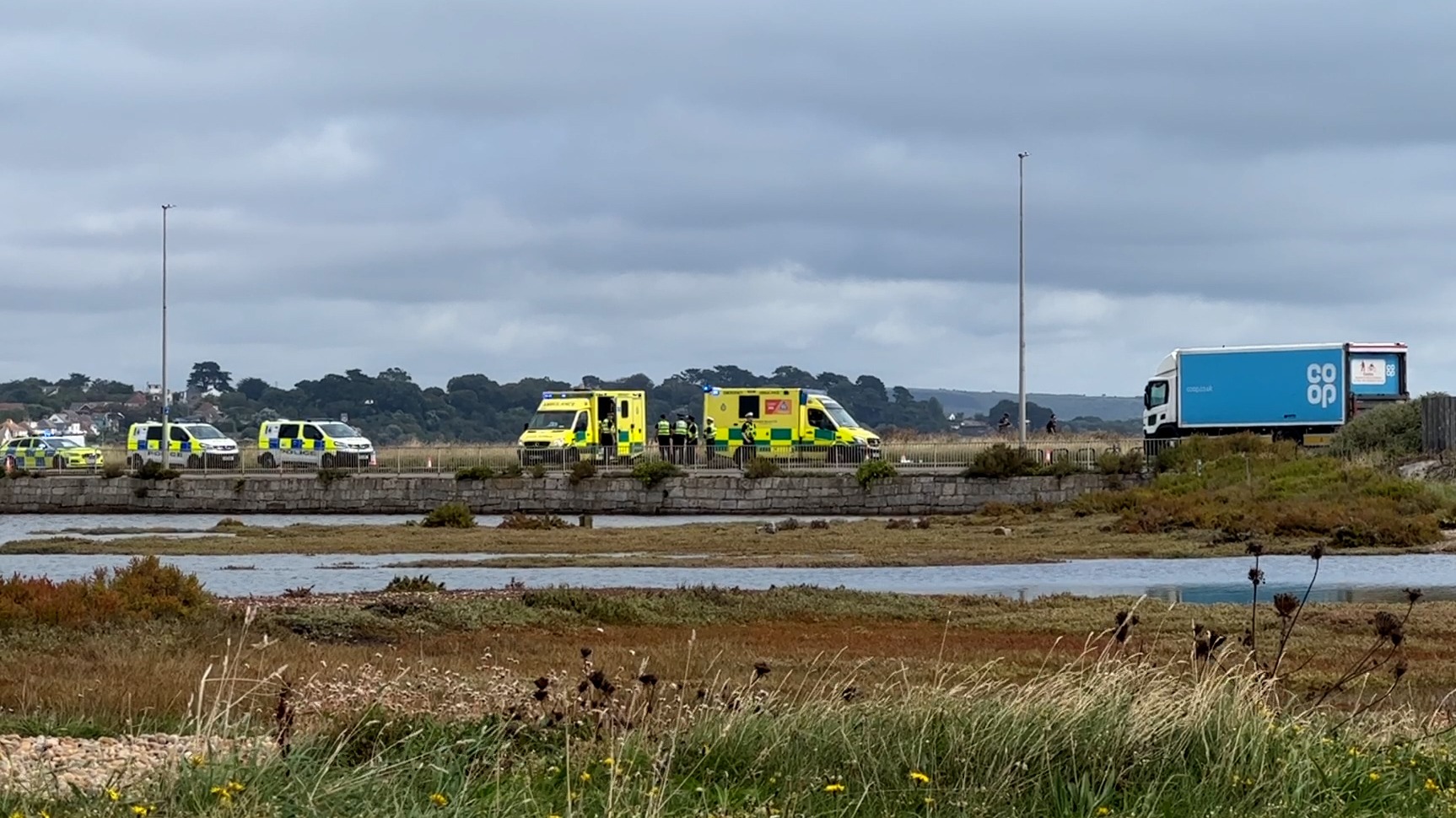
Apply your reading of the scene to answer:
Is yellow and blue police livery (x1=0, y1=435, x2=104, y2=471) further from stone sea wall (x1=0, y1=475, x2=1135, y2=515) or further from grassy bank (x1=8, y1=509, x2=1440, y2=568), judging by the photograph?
grassy bank (x1=8, y1=509, x2=1440, y2=568)

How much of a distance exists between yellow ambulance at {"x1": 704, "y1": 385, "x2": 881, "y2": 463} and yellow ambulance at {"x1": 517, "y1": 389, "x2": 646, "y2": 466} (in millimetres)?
3392

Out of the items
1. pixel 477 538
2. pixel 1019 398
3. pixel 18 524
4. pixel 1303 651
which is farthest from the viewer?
pixel 1019 398

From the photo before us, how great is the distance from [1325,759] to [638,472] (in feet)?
161

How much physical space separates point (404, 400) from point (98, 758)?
518 ft

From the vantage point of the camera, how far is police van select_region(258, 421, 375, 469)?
226 ft

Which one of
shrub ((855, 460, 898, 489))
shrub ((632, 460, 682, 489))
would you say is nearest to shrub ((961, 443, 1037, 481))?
shrub ((855, 460, 898, 489))

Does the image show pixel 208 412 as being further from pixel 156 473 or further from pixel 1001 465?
pixel 1001 465

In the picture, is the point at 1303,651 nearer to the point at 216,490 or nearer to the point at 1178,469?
the point at 1178,469

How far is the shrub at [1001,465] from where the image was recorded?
56.0 meters

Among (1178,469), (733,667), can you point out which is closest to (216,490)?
(1178,469)

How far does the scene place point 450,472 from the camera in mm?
64562

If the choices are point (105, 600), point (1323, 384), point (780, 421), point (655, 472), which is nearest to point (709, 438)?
point (780, 421)

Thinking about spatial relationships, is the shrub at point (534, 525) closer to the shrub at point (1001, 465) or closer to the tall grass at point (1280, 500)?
the tall grass at point (1280, 500)

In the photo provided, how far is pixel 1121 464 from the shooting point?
5494cm
